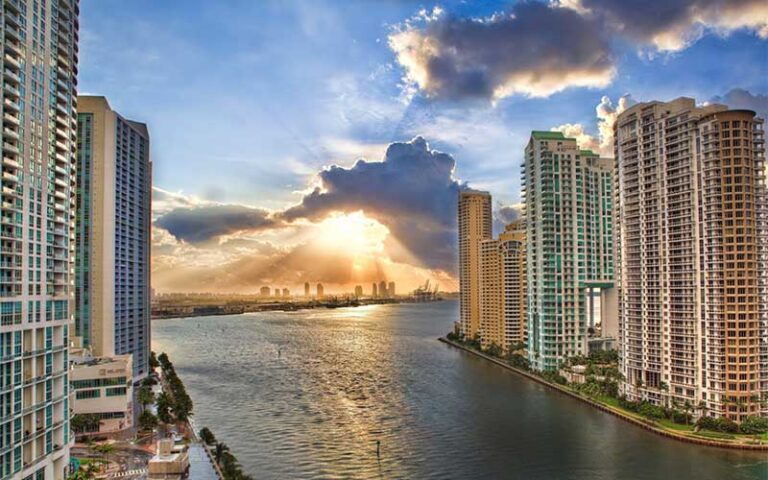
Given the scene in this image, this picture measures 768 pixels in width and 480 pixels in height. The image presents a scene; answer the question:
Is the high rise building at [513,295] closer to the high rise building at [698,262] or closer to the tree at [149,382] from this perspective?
the high rise building at [698,262]

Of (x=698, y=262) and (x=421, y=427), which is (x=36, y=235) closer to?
(x=421, y=427)

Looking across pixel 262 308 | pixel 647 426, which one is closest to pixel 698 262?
pixel 647 426

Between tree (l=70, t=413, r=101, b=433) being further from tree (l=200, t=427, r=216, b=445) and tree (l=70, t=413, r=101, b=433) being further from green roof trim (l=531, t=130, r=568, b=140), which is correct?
green roof trim (l=531, t=130, r=568, b=140)

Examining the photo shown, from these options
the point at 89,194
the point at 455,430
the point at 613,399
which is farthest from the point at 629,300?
the point at 89,194

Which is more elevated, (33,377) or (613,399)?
(33,377)

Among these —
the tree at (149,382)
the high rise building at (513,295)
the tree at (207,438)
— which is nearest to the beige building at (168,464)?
the tree at (207,438)

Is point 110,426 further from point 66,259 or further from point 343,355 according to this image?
point 343,355

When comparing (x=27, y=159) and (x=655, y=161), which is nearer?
(x=27, y=159)

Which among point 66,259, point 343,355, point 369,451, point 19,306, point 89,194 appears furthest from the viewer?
point 343,355
